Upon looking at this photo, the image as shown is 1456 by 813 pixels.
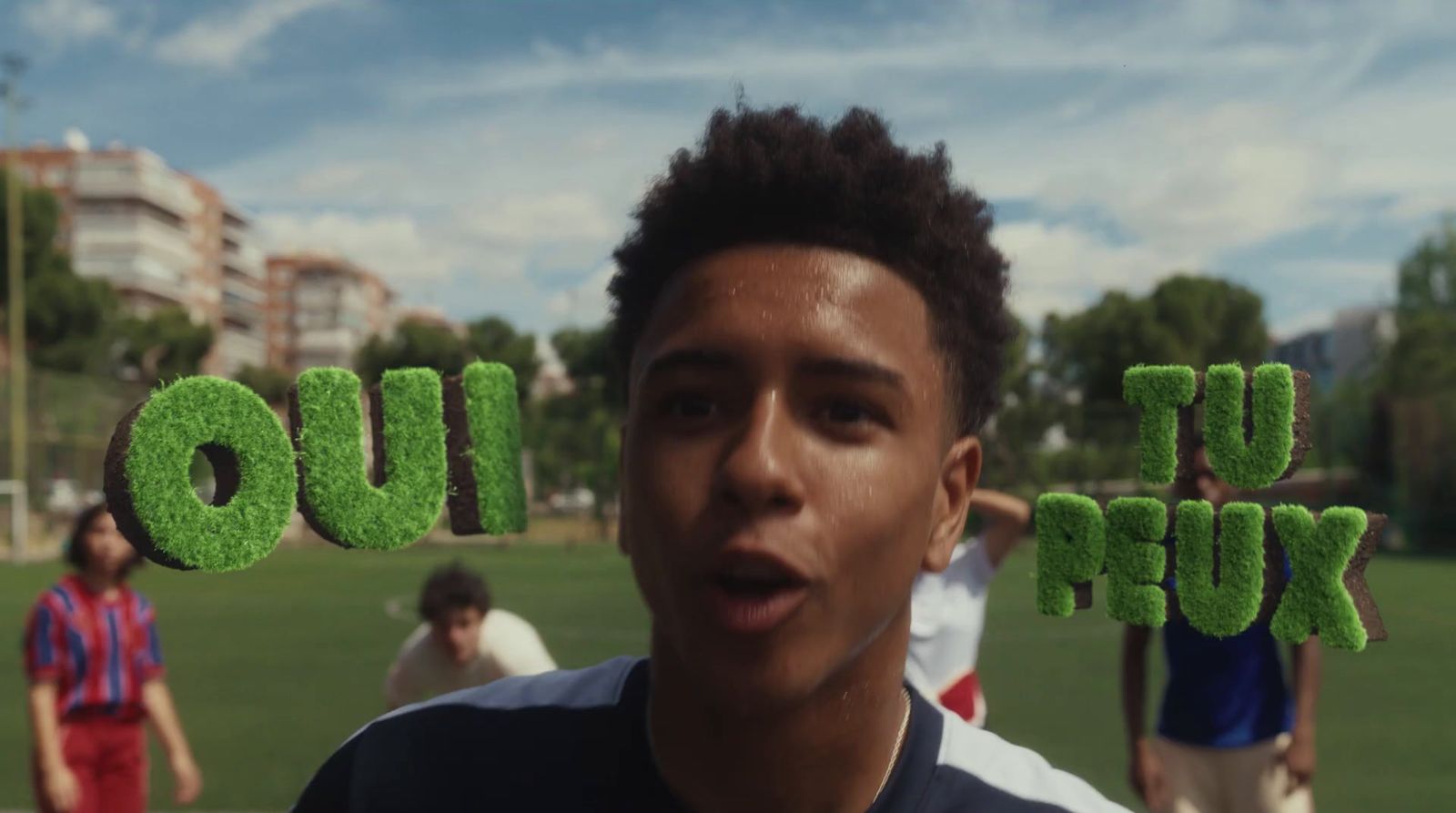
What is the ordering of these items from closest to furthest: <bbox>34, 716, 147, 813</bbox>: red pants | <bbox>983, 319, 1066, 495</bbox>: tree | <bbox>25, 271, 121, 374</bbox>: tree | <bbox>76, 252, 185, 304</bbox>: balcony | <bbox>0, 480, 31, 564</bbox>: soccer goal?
<bbox>34, 716, 147, 813</bbox>: red pants, <bbox>0, 480, 31, 564</bbox>: soccer goal, <bbox>983, 319, 1066, 495</bbox>: tree, <bbox>25, 271, 121, 374</bbox>: tree, <bbox>76, 252, 185, 304</bbox>: balcony

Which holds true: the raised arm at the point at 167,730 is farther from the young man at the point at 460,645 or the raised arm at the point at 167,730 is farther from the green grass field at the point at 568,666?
the green grass field at the point at 568,666

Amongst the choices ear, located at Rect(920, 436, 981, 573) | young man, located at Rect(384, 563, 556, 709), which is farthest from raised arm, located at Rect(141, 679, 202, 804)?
ear, located at Rect(920, 436, 981, 573)

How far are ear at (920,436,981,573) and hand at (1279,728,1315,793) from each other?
3893mm

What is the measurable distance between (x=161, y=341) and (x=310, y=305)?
69.5 metres

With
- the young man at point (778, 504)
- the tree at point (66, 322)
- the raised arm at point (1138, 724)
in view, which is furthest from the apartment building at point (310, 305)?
the young man at point (778, 504)

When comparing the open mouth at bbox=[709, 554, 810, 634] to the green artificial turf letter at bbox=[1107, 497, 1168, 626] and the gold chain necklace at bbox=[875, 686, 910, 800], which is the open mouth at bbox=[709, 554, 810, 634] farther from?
the green artificial turf letter at bbox=[1107, 497, 1168, 626]

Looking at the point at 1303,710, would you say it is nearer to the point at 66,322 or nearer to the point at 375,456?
the point at 375,456

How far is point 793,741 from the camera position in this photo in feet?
5.10

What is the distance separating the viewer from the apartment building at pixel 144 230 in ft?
336

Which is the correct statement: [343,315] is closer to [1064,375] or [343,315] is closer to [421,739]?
[1064,375]

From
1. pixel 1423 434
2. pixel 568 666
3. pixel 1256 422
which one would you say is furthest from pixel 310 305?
pixel 1256 422

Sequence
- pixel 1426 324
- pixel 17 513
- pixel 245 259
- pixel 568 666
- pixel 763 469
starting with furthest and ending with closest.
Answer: pixel 245 259, pixel 1426 324, pixel 17 513, pixel 568 666, pixel 763 469

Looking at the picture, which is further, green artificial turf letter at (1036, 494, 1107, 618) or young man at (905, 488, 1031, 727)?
young man at (905, 488, 1031, 727)

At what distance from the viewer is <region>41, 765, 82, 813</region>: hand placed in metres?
5.66
